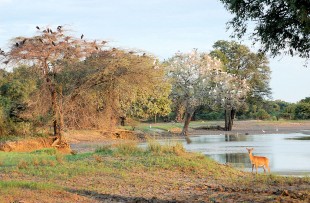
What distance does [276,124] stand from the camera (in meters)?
73.8

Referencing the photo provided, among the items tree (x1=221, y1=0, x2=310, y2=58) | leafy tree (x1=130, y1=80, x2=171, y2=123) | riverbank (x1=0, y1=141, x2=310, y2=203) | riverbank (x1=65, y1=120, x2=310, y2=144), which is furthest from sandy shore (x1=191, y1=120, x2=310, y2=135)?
tree (x1=221, y1=0, x2=310, y2=58)

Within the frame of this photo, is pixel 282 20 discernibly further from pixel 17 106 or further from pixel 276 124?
pixel 276 124

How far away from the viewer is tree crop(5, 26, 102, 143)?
29344 mm

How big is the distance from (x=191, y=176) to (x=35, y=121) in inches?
696

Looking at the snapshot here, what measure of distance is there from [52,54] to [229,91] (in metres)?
40.5

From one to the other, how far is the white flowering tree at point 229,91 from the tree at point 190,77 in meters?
2.11

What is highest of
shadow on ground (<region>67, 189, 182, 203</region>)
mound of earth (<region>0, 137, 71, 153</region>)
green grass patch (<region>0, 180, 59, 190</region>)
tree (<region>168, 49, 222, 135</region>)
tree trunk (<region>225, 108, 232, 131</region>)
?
tree (<region>168, 49, 222, 135</region>)

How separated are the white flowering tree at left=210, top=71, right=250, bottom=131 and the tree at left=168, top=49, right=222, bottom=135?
2110 millimetres

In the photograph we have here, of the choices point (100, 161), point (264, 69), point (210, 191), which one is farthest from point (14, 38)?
point (264, 69)

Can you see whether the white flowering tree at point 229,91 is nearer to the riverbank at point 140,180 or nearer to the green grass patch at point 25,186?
the riverbank at point 140,180

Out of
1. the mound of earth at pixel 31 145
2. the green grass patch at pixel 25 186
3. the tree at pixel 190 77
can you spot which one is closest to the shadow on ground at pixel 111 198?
the green grass patch at pixel 25 186

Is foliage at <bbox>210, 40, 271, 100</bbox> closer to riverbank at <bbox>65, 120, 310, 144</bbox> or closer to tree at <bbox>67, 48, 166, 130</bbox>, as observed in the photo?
riverbank at <bbox>65, 120, 310, 144</bbox>

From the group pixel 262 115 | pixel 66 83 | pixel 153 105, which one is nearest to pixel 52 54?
pixel 66 83

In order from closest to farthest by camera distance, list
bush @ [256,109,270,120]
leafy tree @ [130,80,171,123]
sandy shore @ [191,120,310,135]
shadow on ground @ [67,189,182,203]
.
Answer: shadow on ground @ [67,189,182,203] → leafy tree @ [130,80,171,123] → sandy shore @ [191,120,310,135] → bush @ [256,109,270,120]
